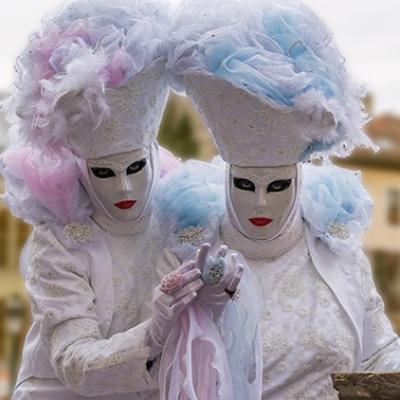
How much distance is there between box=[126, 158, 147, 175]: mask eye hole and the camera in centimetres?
651

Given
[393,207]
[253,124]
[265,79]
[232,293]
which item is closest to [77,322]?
[232,293]

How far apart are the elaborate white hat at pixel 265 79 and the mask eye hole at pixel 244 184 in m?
0.05

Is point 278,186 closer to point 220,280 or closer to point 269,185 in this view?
point 269,185

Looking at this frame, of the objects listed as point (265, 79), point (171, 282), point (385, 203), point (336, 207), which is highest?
point (265, 79)

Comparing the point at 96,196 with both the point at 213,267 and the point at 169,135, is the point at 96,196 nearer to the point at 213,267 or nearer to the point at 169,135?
the point at 213,267

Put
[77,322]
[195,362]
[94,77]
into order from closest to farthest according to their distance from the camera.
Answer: [195,362], [94,77], [77,322]

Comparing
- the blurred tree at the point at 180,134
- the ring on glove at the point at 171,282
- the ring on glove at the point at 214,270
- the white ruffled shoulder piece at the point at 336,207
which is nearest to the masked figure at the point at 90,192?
the ring on glove at the point at 171,282

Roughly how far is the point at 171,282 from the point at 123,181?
54 cm

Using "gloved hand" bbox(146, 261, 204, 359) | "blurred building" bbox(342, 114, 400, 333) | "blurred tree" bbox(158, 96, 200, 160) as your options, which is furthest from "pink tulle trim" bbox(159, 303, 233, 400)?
"blurred building" bbox(342, 114, 400, 333)

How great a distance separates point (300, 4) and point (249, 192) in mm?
607

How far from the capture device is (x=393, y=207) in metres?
32.2

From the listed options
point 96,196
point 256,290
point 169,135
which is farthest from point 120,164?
point 169,135

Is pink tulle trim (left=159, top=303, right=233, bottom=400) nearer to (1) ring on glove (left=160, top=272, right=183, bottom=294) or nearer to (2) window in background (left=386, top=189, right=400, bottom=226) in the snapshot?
(1) ring on glove (left=160, top=272, right=183, bottom=294)

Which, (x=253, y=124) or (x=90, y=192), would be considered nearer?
(x=253, y=124)
